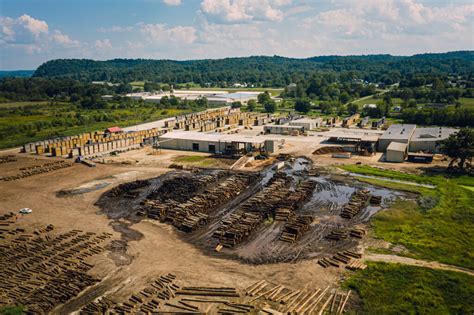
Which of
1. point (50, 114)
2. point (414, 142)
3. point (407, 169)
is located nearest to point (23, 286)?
point (407, 169)

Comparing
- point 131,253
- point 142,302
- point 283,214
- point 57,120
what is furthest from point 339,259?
point 57,120

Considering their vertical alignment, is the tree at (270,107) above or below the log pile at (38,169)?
above

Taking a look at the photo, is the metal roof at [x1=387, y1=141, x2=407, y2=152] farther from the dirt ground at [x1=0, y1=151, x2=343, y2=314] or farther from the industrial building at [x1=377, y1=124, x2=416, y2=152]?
the dirt ground at [x1=0, y1=151, x2=343, y2=314]

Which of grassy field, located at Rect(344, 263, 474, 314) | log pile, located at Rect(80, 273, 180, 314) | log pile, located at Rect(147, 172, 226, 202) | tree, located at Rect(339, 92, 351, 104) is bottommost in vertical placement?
log pile, located at Rect(80, 273, 180, 314)

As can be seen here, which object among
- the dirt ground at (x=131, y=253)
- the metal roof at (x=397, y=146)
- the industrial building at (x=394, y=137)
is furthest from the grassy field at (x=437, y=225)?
the industrial building at (x=394, y=137)

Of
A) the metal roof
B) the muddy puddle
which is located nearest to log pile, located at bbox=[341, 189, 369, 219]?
the muddy puddle

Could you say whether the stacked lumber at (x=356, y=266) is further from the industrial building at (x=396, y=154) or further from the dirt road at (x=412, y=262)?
the industrial building at (x=396, y=154)
